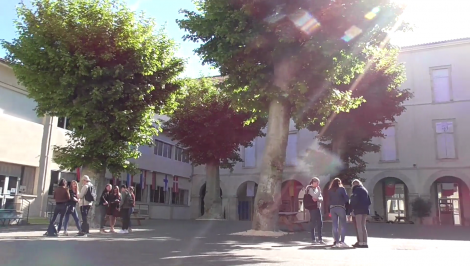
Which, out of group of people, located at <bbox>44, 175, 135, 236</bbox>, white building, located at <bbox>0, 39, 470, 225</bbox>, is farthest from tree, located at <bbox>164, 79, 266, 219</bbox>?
group of people, located at <bbox>44, 175, 135, 236</bbox>

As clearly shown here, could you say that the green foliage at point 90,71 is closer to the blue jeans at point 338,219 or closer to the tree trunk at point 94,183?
the tree trunk at point 94,183

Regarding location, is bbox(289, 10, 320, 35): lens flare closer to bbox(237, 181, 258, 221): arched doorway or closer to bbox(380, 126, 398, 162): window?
bbox(380, 126, 398, 162): window

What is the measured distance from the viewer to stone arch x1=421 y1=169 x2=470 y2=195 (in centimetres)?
3012

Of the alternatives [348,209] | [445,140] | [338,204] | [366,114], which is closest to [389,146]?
[445,140]

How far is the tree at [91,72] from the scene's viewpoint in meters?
13.6

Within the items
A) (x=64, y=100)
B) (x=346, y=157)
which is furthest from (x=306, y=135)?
(x=64, y=100)

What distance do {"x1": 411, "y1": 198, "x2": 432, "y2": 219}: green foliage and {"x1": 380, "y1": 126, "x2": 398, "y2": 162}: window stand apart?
384cm

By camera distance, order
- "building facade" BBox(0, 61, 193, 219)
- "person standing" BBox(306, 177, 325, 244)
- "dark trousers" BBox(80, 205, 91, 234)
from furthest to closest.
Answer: "building facade" BBox(0, 61, 193, 219) < "dark trousers" BBox(80, 205, 91, 234) < "person standing" BBox(306, 177, 325, 244)

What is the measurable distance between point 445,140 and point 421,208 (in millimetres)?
5453

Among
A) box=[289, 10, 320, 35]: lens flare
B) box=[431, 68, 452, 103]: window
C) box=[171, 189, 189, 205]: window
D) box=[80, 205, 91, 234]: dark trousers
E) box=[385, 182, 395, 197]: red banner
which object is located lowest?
box=[80, 205, 91, 234]: dark trousers

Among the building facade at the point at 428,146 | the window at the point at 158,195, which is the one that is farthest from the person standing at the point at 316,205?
the window at the point at 158,195

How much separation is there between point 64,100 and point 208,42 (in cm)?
520

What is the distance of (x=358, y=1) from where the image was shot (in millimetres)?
11867

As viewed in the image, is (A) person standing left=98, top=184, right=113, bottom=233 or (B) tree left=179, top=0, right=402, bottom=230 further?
(A) person standing left=98, top=184, right=113, bottom=233
